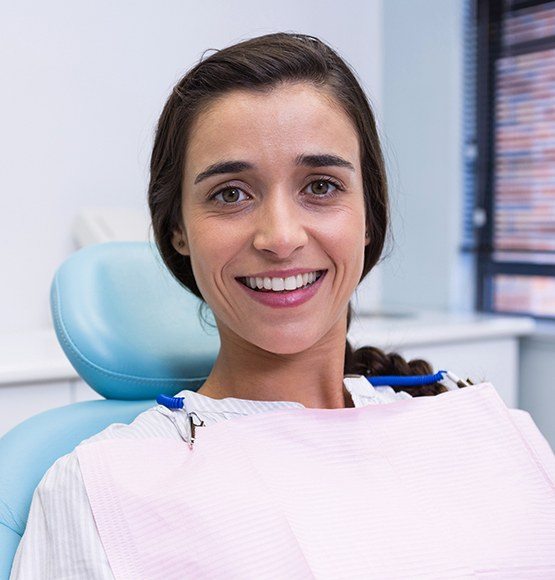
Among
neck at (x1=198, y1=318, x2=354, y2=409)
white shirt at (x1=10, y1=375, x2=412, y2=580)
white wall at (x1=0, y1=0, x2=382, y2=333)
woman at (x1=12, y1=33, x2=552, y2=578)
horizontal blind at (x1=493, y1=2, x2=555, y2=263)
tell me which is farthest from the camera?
horizontal blind at (x1=493, y1=2, x2=555, y2=263)

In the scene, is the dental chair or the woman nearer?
the woman

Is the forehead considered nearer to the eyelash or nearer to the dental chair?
the eyelash

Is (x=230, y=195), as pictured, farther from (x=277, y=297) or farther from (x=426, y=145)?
(x=426, y=145)

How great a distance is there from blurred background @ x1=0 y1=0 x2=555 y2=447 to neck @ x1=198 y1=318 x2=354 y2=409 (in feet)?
1.93

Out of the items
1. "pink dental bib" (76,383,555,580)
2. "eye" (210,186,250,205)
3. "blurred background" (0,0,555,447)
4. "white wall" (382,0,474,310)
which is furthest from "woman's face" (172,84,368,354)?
"white wall" (382,0,474,310)

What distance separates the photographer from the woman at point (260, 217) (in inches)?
33.1

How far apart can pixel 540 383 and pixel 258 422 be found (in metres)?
1.58

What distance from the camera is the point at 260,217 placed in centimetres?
85

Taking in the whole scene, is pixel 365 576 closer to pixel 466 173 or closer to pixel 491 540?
pixel 491 540

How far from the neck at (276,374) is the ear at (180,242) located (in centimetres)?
11

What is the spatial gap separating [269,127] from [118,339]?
35 cm

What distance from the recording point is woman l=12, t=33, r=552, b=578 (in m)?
0.84

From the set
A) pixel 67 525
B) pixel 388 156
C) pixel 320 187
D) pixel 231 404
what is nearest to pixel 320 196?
pixel 320 187

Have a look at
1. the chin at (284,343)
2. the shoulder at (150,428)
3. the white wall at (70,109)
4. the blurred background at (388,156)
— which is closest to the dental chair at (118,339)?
the shoulder at (150,428)
